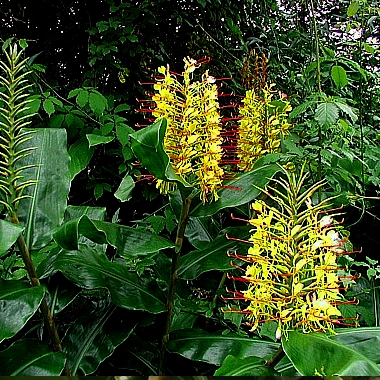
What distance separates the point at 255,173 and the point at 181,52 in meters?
1.78

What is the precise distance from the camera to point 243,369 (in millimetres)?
994

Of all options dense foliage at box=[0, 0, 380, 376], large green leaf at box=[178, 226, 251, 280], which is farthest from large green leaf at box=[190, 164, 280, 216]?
large green leaf at box=[178, 226, 251, 280]

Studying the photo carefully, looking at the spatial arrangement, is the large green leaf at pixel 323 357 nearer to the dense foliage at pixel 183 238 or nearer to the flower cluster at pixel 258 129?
the dense foliage at pixel 183 238

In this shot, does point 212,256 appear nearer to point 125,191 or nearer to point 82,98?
point 125,191

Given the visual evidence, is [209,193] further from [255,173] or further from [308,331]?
[308,331]

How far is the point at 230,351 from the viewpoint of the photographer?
1.28 m

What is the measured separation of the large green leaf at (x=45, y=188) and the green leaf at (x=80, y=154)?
451mm

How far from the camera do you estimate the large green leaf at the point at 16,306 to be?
3.66 ft

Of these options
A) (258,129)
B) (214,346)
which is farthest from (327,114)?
(214,346)

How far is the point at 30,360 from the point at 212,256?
55 cm

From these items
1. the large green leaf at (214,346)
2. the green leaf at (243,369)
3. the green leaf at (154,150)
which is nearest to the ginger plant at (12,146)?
the green leaf at (154,150)

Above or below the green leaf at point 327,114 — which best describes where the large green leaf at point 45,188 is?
below

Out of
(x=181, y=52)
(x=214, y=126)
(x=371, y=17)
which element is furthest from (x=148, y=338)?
(x=181, y=52)

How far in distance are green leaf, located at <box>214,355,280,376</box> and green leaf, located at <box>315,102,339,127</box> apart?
79 centimetres
